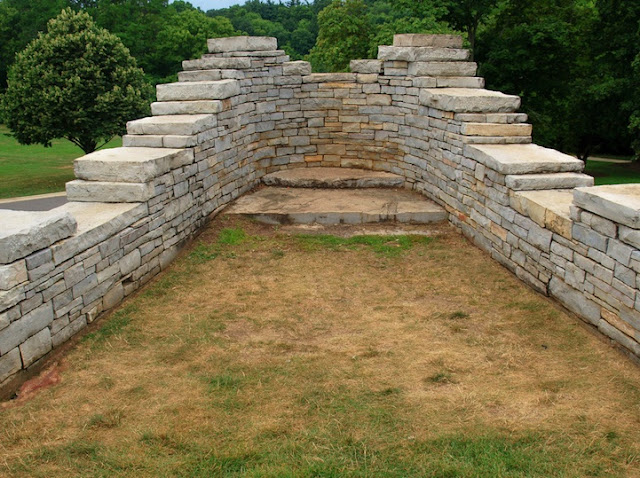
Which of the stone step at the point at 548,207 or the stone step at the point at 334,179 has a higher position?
the stone step at the point at 548,207

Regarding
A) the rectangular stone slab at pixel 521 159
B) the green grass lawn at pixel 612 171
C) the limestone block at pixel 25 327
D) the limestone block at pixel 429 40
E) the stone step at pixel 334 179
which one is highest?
the limestone block at pixel 429 40

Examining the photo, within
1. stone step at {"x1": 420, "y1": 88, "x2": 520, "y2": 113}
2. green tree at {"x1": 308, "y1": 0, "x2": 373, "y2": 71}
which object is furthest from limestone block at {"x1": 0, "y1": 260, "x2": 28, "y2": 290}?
green tree at {"x1": 308, "y1": 0, "x2": 373, "y2": 71}

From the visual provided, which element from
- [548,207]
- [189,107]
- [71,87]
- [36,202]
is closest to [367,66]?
[189,107]

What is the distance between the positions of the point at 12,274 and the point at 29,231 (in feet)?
1.31

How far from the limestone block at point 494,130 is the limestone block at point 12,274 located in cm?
568

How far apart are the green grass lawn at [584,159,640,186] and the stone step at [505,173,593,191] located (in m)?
16.5

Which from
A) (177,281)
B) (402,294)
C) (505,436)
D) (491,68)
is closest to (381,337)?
(402,294)

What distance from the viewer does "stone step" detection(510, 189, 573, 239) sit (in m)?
5.85

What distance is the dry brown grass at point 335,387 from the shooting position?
3932 mm

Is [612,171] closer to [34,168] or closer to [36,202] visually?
[36,202]

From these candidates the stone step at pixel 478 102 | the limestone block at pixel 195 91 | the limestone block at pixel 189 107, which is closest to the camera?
the stone step at pixel 478 102

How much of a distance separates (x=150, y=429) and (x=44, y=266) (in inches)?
69.4

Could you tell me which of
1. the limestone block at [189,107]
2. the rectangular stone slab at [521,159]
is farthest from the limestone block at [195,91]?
the rectangular stone slab at [521,159]

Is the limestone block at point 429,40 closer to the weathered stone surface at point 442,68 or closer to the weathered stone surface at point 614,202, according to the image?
the weathered stone surface at point 442,68
